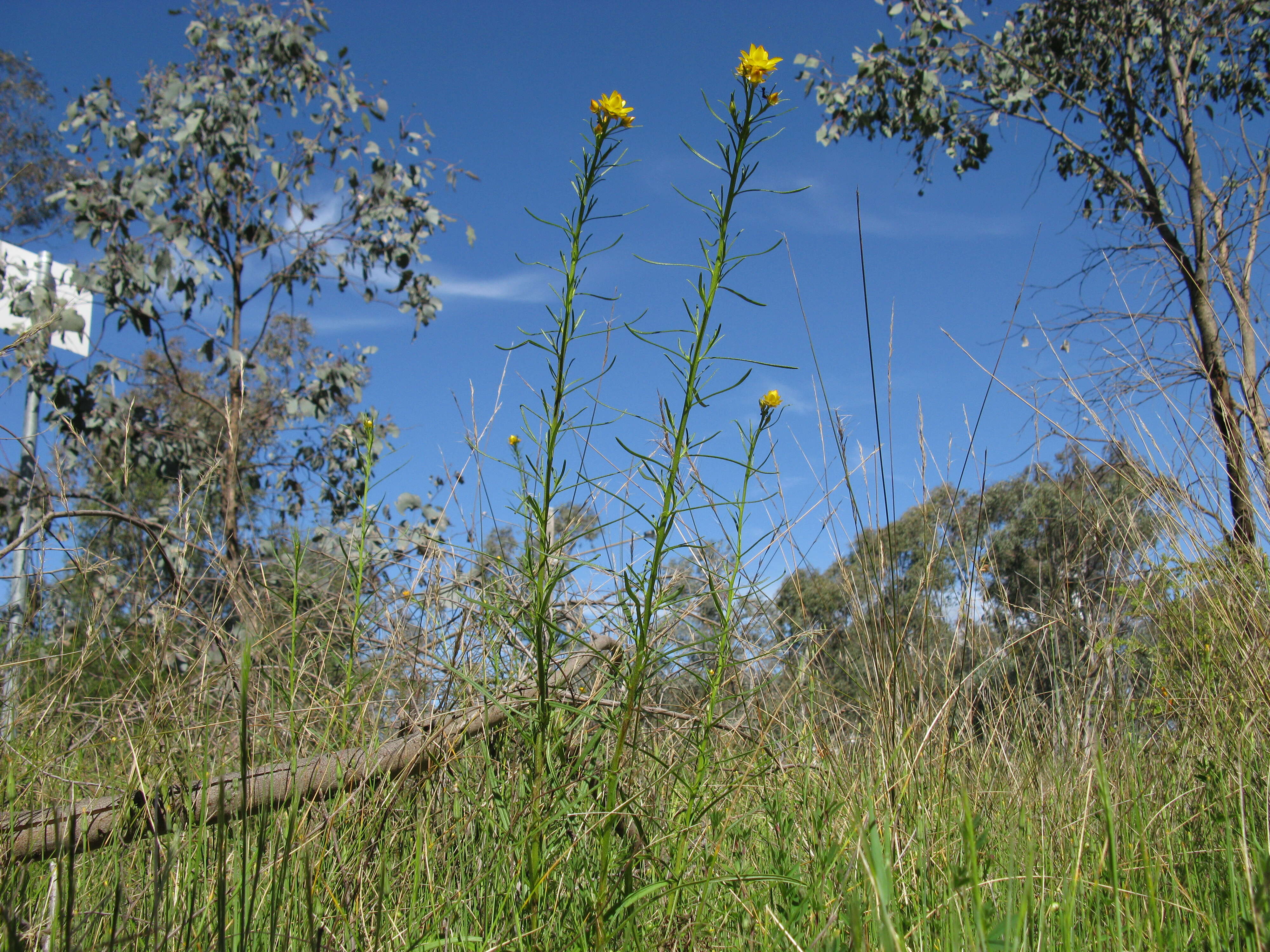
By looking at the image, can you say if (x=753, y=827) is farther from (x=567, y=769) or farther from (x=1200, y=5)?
(x=1200, y=5)

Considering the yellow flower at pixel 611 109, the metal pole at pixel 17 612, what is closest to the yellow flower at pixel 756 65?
the yellow flower at pixel 611 109

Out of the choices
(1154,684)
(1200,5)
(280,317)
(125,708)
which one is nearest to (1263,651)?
(1154,684)

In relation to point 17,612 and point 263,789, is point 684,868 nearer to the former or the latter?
point 263,789

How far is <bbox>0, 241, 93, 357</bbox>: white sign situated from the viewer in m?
4.07

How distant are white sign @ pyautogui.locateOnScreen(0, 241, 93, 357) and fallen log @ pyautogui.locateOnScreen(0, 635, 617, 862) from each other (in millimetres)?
3498

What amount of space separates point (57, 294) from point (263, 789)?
14.4 feet

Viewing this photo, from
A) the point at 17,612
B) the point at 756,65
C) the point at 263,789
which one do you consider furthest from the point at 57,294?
the point at 756,65

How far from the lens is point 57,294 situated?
4.36 meters

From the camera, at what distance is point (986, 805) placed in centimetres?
169

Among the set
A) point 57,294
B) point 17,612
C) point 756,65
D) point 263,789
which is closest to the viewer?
point 756,65

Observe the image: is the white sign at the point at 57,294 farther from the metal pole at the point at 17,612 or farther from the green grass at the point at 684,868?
the green grass at the point at 684,868

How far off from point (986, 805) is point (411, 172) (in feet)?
16.3

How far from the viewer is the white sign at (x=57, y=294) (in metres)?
4.07

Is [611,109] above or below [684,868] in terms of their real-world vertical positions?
above
